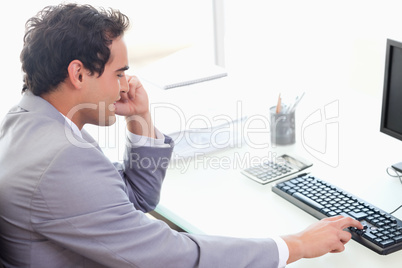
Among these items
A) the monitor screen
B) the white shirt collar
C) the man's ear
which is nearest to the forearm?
the white shirt collar

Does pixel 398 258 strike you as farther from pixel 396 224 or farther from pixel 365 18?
pixel 365 18

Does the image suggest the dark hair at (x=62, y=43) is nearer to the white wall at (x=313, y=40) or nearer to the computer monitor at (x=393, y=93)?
the computer monitor at (x=393, y=93)

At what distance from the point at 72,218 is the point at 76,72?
33cm

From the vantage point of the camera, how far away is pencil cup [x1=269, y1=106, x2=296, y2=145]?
174cm

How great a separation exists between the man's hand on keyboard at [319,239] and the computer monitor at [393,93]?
17.3 inches

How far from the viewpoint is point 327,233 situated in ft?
4.03

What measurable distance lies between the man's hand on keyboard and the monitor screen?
0.45 meters

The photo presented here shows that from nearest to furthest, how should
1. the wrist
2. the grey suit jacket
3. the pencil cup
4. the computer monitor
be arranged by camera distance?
1. the grey suit jacket
2. the wrist
3. the computer monitor
4. the pencil cup

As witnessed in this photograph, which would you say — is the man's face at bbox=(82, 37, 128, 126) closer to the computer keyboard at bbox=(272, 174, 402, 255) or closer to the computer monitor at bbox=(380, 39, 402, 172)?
the computer keyboard at bbox=(272, 174, 402, 255)

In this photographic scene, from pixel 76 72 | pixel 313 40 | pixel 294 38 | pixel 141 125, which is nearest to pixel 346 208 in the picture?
pixel 141 125

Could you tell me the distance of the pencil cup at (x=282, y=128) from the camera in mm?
1743

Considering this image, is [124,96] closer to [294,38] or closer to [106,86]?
[106,86]

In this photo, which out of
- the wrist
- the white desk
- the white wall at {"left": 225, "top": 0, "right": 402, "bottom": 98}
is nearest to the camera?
the wrist

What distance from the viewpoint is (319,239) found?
3.99 ft
